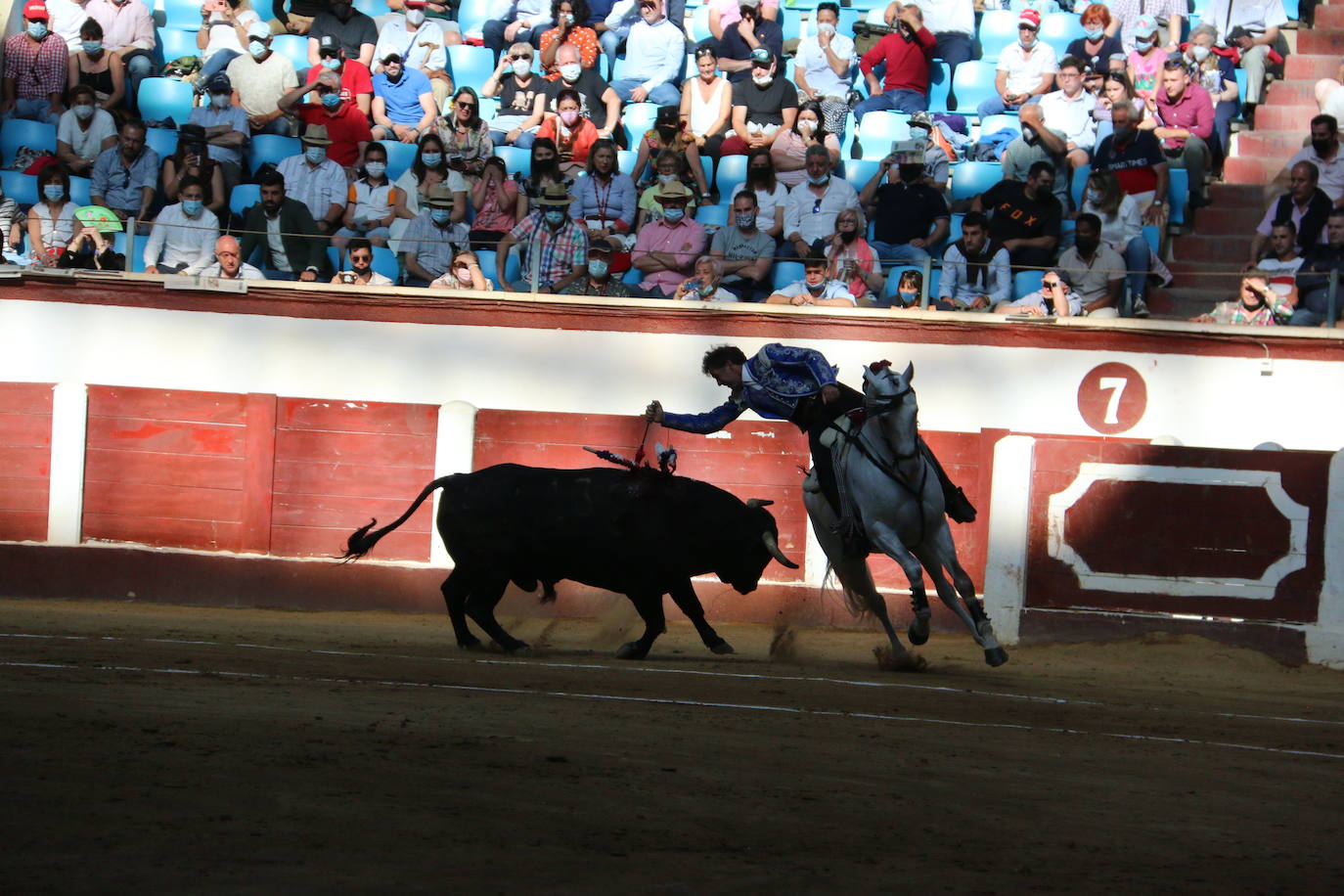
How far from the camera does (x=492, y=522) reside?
8656 millimetres

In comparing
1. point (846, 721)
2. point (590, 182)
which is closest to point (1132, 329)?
point (590, 182)

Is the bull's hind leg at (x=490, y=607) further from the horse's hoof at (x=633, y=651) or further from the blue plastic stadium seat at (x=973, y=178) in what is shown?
the blue plastic stadium seat at (x=973, y=178)

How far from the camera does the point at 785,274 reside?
12.6 metres

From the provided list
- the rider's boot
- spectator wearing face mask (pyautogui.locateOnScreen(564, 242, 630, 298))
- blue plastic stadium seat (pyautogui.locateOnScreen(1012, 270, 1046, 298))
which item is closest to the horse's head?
the rider's boot

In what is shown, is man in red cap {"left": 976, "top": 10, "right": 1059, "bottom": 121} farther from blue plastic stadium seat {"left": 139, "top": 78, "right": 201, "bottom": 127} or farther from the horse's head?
blue plastic stadium seat {"left": 139, "top": 78, "right": 201, "bottom": 127}

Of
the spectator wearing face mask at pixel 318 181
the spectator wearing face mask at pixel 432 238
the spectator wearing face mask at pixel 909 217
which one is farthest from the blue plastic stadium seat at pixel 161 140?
the spectator wearing face mask at pixel 909 217

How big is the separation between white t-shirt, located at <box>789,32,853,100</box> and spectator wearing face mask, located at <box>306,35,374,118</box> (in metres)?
4.00

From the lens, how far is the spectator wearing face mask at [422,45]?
15117 millimetres

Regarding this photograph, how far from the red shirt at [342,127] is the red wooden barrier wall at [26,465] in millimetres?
3364

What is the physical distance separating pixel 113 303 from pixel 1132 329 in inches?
304

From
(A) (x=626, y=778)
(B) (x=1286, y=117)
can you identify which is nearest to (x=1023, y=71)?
(B) (x=1286, y=117)

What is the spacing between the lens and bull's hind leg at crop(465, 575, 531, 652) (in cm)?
870

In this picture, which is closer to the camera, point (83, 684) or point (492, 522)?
point (83, 684)

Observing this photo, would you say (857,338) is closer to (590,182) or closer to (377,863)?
(590,182)
